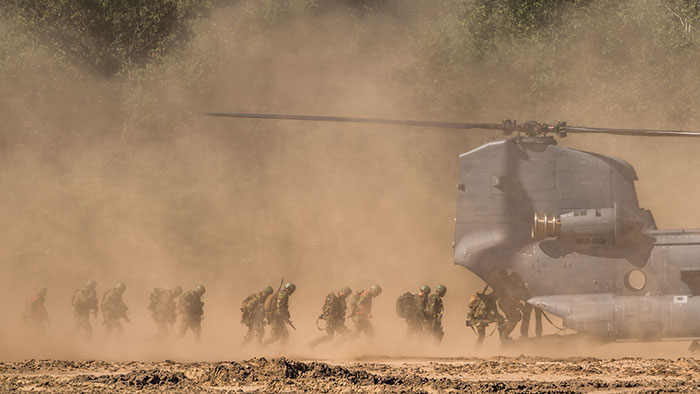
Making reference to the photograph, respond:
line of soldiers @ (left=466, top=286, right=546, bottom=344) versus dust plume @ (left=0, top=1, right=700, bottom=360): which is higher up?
dust plume @ (left=0, top=1, right=700, bottom=360)

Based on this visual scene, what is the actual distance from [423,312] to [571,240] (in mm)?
3857

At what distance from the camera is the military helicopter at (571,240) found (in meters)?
17.1

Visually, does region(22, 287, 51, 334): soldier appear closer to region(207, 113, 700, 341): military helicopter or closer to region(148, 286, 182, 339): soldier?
region(148, 286, 182, 339): soldier

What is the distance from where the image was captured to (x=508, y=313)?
1892cm

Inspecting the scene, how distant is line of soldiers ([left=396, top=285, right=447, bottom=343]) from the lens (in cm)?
2012

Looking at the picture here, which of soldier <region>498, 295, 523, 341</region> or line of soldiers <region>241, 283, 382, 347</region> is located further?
line of soldiers <region>241, 283, 382, 347</region>

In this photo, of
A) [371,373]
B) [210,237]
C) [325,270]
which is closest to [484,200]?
[371,373]

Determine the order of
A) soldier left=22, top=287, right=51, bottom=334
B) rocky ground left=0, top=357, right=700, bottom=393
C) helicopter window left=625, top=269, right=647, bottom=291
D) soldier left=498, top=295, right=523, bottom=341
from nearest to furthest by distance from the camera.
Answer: rocky ground left=0, top=357, right=700, bottom=393
helicopter window left=625, top=269, right=647, bottom=291
soldier left=498, top=295, right=523, bottom=341
soldier left=22, top=287, right=51, bottom=334

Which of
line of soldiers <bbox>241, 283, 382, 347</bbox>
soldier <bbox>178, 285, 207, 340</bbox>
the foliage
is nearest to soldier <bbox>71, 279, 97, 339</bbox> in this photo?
soldier <bbox>178, 285, 207, 340</bbox>

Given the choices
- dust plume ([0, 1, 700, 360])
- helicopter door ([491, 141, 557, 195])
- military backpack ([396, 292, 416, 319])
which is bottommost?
military backpack ([396, 292, 416, 319])

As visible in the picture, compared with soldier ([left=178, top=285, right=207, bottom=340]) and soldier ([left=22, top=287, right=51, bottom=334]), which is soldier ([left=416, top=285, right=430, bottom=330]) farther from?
soldier ([left=22, top=287, right=51, bottom=334])

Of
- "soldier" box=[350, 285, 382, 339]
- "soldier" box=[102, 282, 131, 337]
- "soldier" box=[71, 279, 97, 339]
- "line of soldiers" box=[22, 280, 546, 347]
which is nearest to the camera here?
"line of soldiers" box=[22, 280, 546, 347]

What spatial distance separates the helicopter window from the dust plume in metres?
12.7

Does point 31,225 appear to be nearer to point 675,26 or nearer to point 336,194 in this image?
point 336,194
